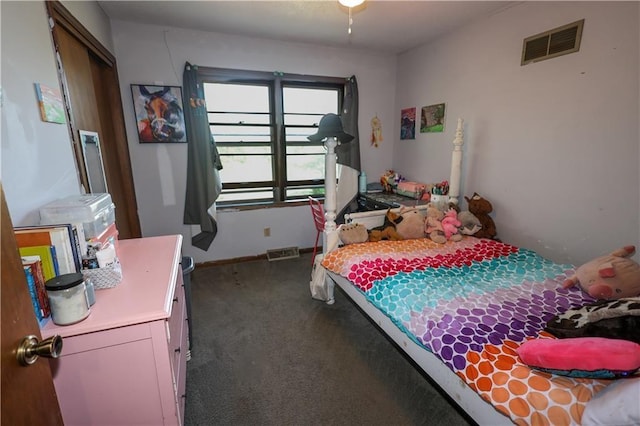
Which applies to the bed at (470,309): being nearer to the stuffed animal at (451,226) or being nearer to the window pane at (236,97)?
the stuffed animal at (451,226)

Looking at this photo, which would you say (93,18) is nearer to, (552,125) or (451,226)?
(451,226)

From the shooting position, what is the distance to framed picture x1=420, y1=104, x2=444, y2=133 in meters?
3.08

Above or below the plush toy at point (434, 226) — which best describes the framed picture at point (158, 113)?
above

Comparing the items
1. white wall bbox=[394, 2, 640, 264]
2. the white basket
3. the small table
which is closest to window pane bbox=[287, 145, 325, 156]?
the small table

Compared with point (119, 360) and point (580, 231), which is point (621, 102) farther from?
point (119, 360)

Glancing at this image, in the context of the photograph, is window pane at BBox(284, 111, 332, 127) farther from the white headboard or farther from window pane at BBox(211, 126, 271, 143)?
the white headboard

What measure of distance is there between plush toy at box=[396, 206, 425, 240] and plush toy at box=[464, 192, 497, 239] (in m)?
0.49

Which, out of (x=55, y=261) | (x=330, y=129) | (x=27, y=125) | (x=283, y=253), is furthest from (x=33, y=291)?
(x=283, y=253)

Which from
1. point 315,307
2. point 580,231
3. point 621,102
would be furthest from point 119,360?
point 621,102

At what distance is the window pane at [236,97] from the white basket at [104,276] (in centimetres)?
240

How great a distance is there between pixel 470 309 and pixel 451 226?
43.9 inches

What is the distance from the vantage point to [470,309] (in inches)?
55.7

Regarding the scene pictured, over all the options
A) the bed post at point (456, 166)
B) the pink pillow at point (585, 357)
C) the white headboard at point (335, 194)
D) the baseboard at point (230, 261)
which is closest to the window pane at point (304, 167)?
the baseboard at point (230, 261)

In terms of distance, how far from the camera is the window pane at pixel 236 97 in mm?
3102
